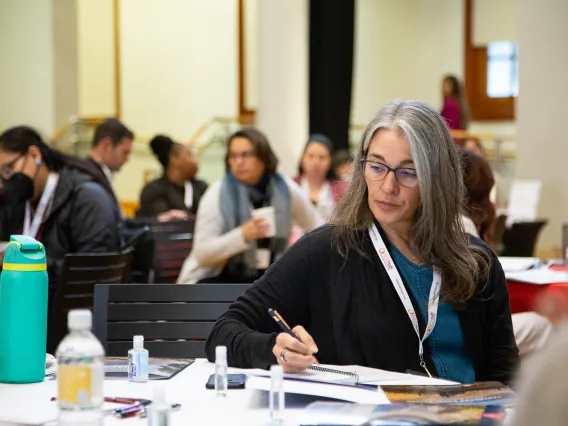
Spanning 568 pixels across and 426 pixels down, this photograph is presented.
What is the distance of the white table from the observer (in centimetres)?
186

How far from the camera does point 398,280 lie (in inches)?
102

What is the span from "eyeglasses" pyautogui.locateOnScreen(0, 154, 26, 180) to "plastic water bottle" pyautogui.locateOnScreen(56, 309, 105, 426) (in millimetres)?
3006

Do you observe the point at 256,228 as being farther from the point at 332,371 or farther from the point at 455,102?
the point at 455,102

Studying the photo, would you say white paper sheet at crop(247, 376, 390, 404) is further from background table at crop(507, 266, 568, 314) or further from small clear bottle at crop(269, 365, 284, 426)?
background table at crop(507, 266, 568, 314)

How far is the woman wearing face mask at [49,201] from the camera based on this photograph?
458 cm

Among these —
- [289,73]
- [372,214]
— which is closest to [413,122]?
[372,214]

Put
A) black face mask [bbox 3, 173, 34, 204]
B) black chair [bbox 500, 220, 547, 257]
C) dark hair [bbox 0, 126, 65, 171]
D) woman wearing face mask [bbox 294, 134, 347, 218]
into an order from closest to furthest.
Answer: black face mask [bbox 3, 173, 34, 204] → dark hair [bbox 0, 126, 65, 171] → black chair [bbox 500, 220, 547, 257] → woman wearing face mask [bbox 294, 134, 347, 218]

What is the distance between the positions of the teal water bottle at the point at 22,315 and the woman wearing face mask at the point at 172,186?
638 centimetres

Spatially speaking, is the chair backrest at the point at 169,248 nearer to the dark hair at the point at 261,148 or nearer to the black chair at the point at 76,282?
the dark hair at the point at 261,148

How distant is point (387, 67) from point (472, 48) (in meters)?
1.33

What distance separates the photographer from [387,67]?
52.1 ft

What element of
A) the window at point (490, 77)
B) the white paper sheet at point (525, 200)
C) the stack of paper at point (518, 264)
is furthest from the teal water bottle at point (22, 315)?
the window at point (490, 77)

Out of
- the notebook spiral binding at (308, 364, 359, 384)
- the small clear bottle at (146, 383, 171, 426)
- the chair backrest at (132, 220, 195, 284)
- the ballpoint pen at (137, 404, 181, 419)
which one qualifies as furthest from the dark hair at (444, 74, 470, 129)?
the small clear bottle at (146, 383, 171, 426)

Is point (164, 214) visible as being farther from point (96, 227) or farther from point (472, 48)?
point (472, 48)
